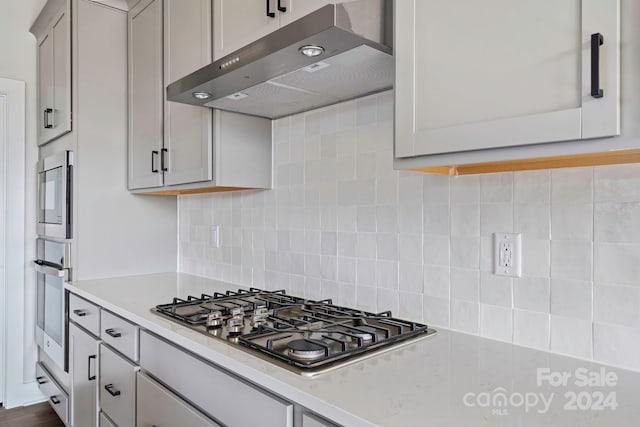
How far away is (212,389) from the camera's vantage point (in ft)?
3.85

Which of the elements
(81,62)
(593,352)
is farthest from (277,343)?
(81,62)

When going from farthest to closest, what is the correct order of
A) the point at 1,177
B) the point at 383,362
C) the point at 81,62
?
the point at 1,177 → the point at 81,62 → the point at 383,362

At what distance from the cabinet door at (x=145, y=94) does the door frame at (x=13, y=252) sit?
3.54 ft

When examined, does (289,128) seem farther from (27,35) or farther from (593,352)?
(27,35)

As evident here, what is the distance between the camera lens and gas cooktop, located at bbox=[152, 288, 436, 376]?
1043 millimetres

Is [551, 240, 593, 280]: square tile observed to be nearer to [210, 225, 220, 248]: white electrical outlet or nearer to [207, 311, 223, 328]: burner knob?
[207, 311, 223, 328]: burner knob

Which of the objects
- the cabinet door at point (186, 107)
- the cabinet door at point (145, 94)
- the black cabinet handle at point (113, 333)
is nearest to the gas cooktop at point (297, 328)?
the black cabinet handle at point (113, 333)

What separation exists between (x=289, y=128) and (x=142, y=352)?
1.07m

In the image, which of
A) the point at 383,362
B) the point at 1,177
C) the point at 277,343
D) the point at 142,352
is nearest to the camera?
the point at 383,362

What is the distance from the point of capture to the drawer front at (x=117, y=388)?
5.32 feet

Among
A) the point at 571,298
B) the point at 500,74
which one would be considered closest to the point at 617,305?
the point at 571,298

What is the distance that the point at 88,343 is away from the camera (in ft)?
6.72

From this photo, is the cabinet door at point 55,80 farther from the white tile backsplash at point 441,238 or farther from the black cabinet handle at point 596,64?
the black cabinet handle at point 596,64

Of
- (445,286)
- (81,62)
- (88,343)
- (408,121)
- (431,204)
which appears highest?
(81,62)
